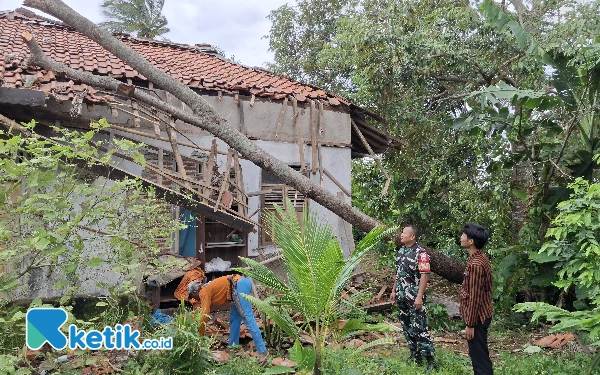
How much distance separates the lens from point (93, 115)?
7.29 metres

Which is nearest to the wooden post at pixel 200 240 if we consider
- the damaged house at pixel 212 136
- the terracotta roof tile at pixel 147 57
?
the damaged house at pixel 212 136

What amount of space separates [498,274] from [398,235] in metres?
1.61

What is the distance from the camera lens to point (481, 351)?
4414 millimetres

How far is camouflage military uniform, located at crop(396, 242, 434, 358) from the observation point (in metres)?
5.07

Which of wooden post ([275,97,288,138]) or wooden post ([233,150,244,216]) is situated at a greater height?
wooden post ([275,97,288,138])

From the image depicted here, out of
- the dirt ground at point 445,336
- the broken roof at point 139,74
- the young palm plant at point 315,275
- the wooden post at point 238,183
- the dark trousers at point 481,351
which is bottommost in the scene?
the dirt ground at point 445,336

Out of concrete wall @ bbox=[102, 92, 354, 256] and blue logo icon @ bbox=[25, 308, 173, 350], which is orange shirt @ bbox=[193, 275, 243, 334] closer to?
blue logo icon @ bbox=[25, 308, 173, 350]

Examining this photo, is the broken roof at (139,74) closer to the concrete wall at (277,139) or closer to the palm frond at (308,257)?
the concrete wall at (277,139)

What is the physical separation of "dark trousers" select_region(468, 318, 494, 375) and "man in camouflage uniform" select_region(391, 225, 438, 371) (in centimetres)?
66

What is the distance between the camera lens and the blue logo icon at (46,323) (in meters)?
3.82

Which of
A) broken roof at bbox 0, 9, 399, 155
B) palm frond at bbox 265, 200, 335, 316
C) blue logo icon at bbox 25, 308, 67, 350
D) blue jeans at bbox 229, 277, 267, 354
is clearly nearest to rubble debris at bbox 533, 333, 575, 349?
blue jeans at bbox 229, 277, 267, 354

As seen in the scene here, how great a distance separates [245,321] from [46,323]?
228 centimetres

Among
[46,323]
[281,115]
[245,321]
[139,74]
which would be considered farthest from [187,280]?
[281,115]

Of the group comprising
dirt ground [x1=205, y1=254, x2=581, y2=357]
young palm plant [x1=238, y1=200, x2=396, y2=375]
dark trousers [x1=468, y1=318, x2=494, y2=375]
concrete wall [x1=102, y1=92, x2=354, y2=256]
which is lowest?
dirt ground [x1=205, y1=254, x2=581, y2=357]
